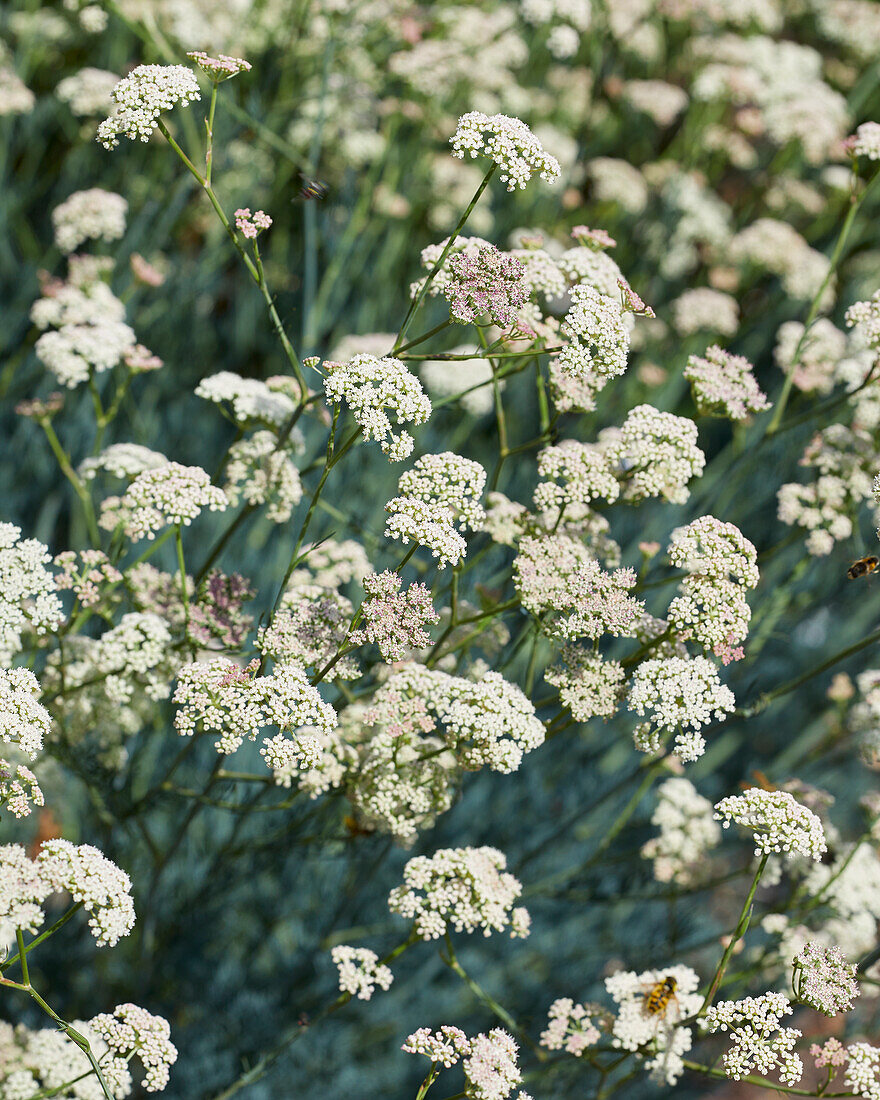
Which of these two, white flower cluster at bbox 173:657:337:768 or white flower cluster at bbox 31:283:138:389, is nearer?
white flower cluster at bbox 173:657:337:768

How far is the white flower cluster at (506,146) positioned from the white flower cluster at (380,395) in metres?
0.49

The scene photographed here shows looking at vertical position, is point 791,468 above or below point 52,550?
above

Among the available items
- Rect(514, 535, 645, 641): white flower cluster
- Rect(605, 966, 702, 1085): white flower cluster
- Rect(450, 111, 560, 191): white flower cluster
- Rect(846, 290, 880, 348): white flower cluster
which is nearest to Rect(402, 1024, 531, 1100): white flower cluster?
Rect(605, 966, 702, 1085): white flower cluster

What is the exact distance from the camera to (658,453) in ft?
8.95

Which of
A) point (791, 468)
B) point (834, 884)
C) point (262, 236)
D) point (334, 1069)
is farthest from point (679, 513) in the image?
point (262, 236)

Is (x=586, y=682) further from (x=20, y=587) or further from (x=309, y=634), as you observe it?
(x=20, y=587)

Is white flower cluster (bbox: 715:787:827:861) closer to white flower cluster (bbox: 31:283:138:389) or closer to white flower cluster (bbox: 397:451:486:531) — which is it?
white flower cluster (bbox: 397:451:486:531)

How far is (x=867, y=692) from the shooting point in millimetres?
3539

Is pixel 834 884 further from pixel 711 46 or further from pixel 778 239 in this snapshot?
pixel 711 46

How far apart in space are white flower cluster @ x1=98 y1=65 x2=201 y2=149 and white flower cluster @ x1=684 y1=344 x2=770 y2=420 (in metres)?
1.46

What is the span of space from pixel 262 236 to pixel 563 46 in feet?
7.78

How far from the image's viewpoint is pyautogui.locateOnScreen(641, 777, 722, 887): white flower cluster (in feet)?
11.2

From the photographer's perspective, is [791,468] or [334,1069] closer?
[334,1069]

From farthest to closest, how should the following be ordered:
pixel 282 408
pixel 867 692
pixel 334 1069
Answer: pixel 334 1069 → pixel 867 692 → pixel 282 408
